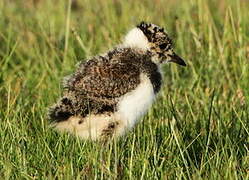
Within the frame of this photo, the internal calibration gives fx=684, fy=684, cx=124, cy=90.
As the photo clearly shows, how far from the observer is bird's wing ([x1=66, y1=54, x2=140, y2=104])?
422cm

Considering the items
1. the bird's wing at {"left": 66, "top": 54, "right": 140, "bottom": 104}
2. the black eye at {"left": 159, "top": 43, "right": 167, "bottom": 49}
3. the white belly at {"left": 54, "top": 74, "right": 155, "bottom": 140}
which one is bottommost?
the white belly at {"left": 54, "top": 74, "right": 155, "bottom": 140}

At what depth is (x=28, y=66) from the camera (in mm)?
6246

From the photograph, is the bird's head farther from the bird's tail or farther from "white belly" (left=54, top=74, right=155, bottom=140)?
the bird's tail

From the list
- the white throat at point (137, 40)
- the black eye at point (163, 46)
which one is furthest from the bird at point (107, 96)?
the black eye at point (163, 46)

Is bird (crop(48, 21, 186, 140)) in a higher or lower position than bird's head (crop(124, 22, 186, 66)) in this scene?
lower

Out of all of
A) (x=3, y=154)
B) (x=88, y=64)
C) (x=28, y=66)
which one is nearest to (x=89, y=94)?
(x=88, y=64)

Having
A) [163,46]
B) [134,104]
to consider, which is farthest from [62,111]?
[163,46]

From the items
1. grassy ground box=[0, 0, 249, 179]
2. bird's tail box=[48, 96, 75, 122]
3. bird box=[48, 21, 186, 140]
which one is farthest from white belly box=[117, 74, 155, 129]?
bird's tail box=[48, 96, 75, 122]

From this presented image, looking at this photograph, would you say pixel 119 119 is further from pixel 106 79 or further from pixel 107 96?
pixel 106 79

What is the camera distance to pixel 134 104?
4.21 metres

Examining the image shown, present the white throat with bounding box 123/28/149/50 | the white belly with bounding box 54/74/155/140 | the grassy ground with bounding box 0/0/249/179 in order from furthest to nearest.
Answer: the white throat with bounding box 123/28/149/50 < the white belly with bounding box 54/74/155/140 < the grassy ground with bounding box 0/0/249/179

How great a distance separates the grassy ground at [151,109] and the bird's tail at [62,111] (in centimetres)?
12

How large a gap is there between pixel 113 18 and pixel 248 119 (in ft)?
8.30

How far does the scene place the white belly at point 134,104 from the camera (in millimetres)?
4195
